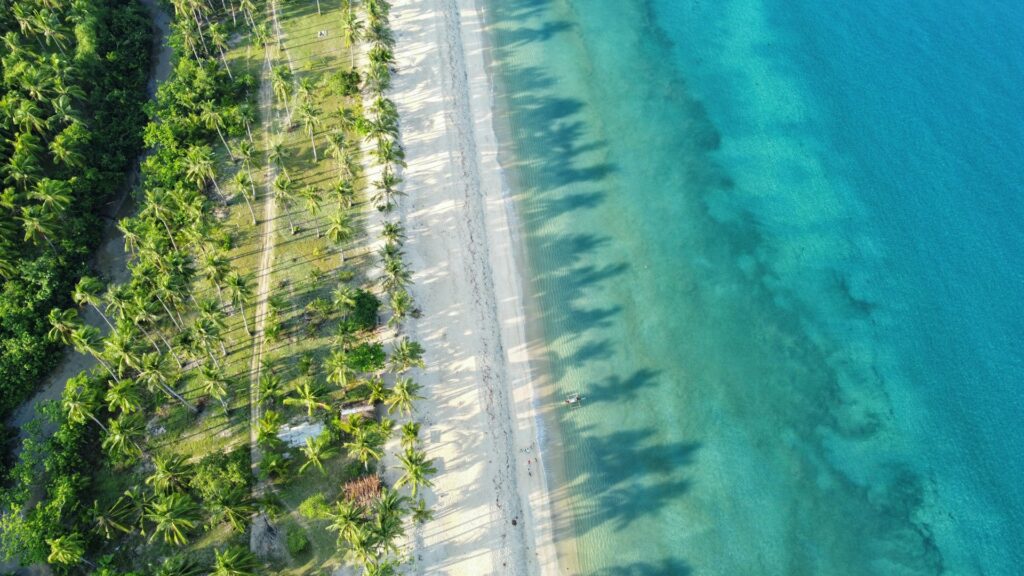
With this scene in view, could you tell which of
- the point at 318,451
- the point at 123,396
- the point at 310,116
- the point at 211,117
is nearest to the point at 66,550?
the point at 123,396

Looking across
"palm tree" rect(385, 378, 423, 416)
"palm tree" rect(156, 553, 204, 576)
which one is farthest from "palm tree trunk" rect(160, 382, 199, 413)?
"palm tree" rect(385, 378, 423, 416)

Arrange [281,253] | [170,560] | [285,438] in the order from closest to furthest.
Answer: [170,560], [285,438], [281,253]

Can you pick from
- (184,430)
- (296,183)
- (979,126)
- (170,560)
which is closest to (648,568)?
(170,560)

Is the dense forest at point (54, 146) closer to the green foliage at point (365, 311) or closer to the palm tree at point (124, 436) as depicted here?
the palm tree at point (124, 436)

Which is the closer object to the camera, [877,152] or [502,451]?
[502,451]

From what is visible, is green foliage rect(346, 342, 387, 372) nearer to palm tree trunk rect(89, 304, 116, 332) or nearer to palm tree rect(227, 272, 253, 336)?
palm tree rect(227, 272, 253, 336)

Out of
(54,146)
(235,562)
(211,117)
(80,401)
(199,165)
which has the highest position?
(54,146)

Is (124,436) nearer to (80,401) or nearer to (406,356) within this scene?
(80,401)

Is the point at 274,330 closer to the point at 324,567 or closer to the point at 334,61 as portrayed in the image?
the point at 324,567
